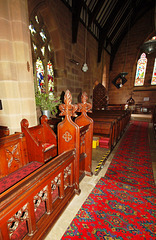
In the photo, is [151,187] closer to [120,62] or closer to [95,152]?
[95,152]

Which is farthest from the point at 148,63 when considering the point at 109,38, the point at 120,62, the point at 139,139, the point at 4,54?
the point at 4,54

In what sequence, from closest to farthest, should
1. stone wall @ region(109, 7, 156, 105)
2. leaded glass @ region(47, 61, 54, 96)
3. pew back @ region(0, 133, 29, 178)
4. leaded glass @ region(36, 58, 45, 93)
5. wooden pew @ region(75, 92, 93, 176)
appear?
pew back @ region(0, 133, 29, 178)
wooden pew @ region(75, 92, 93, 176)
leaded glass @ region(36, 58, 45, 93)
leaded glass @ region(47, 61, 54, 96)
stone wall @ region(109, 7, 156, 105)

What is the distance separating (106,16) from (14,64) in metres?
8.68

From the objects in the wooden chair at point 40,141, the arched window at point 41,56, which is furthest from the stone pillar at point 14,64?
the arched window at point 41,56

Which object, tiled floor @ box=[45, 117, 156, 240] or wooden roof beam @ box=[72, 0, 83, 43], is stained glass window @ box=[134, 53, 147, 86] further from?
tiled floor @ box=[45, 117, 156, 240]

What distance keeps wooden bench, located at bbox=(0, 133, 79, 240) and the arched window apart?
326cm

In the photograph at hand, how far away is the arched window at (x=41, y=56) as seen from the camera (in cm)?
419

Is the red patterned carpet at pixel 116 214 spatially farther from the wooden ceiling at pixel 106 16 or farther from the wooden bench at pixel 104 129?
the wooden ceiling at pixel 106 16

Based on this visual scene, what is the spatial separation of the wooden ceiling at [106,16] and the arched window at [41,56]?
1.64 metres

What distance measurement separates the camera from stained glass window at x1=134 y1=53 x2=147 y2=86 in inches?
414

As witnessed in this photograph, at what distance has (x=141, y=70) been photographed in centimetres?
1074

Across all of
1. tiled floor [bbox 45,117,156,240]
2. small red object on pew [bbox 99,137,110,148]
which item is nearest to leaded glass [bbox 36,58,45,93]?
small red object on pew [bbox 99,137,110,148]

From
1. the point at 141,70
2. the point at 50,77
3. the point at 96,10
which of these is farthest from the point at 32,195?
the point at 141,70

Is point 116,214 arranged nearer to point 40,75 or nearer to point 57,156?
point 57,156
